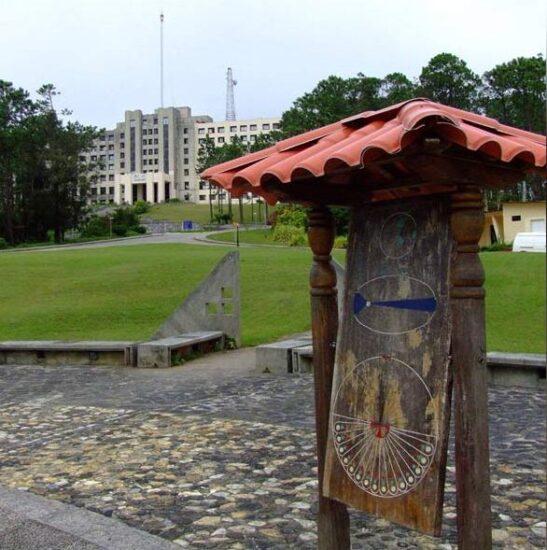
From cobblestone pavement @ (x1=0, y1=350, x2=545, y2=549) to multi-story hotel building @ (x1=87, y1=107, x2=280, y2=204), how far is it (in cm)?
11230

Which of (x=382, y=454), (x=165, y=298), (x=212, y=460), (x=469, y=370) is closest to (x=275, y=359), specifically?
(x=212, y=460)

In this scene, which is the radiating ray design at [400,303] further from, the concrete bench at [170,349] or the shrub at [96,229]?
the shrub at [96,229]

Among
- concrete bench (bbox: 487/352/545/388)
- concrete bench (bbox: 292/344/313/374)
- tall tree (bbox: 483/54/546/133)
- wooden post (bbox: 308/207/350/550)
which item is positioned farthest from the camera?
tall tree (bbox: 483/54/546/133)

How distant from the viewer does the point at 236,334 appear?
13234 mm

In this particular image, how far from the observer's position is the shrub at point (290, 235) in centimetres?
4159

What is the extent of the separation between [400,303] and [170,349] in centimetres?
867

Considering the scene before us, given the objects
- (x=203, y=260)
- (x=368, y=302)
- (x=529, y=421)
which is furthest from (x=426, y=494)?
(x=203, y=260)

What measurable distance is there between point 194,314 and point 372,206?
33.0ft

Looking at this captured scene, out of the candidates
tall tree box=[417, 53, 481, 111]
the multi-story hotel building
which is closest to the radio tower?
the multi-story hotel building

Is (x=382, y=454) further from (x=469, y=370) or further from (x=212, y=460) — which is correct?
(x=212, y=460)

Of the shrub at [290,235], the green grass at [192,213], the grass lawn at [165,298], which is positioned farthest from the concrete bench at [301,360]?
the green grass at [192,213]

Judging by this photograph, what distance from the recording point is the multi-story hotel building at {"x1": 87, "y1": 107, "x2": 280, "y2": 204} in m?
120

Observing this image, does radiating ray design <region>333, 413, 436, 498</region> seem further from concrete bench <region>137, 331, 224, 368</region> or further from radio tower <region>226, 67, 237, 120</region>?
radio tower <region>226, 67, 237, 120</region>

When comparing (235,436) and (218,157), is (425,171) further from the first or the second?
(218,157)
